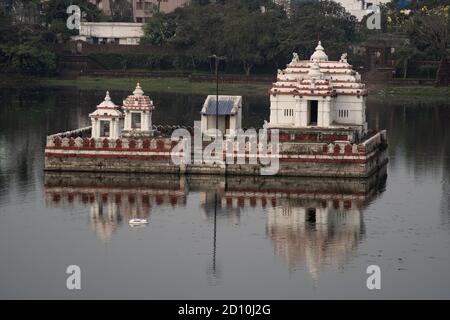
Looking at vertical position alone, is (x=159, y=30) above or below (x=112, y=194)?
above

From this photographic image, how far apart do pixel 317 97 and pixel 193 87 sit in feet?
155

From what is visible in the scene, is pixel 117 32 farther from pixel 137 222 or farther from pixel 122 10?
pixel 137 222

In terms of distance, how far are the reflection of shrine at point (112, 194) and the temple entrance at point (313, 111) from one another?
857 cm

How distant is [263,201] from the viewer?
199 feet

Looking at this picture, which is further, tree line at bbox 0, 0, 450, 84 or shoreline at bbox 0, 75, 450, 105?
tree line at bbox 0, 0, 450, 84

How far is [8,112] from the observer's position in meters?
95.6

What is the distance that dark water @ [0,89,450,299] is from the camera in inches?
1900

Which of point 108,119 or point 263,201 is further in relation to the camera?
point 108,119

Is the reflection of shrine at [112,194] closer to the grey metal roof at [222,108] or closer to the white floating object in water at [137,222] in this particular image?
the white floating object in water at [137,222]

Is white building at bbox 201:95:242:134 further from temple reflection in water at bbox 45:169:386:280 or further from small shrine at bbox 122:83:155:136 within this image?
temple reflection in water at bbox 45:169:386:280

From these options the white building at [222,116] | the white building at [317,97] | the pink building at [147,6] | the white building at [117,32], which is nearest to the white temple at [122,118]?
the white building at [222,116]

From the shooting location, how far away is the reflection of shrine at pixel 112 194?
57969 mm

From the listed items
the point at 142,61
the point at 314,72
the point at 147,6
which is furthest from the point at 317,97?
the point at 147,6

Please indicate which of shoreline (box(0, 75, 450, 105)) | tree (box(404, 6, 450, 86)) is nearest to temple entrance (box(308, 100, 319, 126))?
shoreline (box(0, 75, 450, 105))
